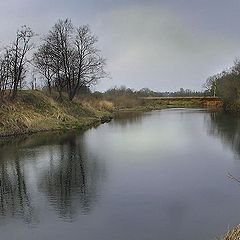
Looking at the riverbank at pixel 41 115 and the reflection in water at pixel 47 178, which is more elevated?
the riverbank at pixel 41 115

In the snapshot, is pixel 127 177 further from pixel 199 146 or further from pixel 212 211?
pixel 199 146

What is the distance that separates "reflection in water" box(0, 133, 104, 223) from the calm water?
3cm

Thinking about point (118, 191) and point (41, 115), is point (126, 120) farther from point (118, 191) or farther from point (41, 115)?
point (118, 191)

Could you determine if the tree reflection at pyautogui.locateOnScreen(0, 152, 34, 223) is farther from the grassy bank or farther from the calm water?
the grassy bank

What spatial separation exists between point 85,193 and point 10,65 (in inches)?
938

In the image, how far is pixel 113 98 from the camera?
67.1 m

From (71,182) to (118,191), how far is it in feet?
6.80

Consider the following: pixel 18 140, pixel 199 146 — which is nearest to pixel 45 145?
pixel 18 140

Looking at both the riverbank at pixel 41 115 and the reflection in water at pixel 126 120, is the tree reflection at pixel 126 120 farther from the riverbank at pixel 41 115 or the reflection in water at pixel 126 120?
the riverbank at pixel 41 115

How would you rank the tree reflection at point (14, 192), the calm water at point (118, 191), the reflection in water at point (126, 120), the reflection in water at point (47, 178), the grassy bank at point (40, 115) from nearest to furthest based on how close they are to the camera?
1. the calm water at point (118, 191)
2. the tree reflection at point (14, 192)
3. the reflection in water at point (47, 178)
4. the grassy bank at point (40, 115)
5. the reflection in water at point (126, 120)

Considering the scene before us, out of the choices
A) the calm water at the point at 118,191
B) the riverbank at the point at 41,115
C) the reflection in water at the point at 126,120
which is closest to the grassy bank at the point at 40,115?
the riverbank at the point at 41,115

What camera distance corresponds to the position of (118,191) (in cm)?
1306

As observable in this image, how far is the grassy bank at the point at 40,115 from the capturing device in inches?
1114

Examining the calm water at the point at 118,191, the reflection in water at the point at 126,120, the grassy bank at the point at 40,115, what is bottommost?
the calm water at the point at 118,191
